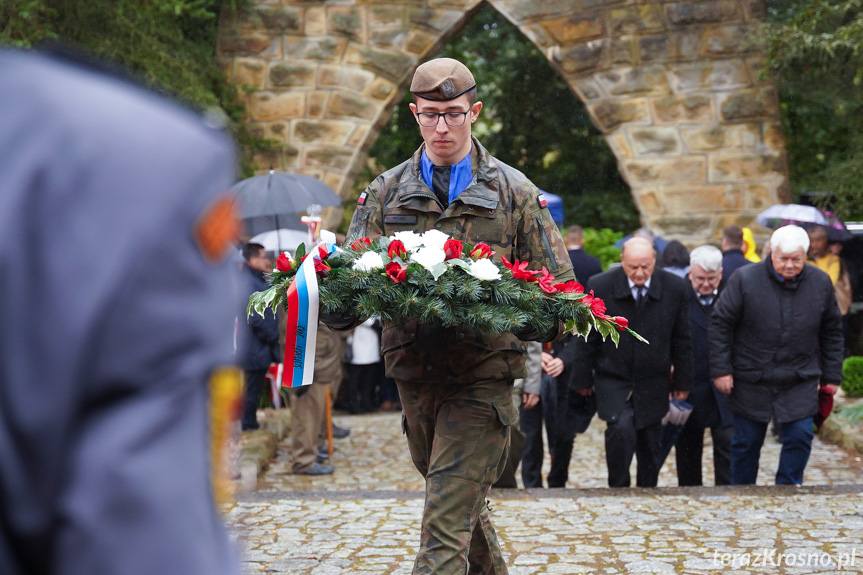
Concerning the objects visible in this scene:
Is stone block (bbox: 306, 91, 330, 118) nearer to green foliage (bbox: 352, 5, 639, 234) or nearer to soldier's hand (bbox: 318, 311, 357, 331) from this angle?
green foliage (bbox: 352, 5, 639, 234)

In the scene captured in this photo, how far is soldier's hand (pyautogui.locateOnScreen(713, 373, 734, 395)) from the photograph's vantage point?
298 inches

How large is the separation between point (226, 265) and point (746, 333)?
22.5 ft

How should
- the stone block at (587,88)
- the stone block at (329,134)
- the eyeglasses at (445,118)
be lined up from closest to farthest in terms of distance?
1. the eyeglasses at (445,118)
2. the stone block at (587,88)
3. the stone block at (329,134)

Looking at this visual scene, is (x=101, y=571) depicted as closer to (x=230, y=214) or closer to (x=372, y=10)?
Answer: (x=230, y=214)

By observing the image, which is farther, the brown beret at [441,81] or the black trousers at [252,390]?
the black trousers at [252,390]

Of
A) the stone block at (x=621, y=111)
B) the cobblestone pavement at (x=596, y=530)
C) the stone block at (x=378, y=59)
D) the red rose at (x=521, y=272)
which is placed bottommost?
the cobblestone pavement at (x=596, y=530)

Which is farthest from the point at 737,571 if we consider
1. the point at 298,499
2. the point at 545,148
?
the point at 545,148

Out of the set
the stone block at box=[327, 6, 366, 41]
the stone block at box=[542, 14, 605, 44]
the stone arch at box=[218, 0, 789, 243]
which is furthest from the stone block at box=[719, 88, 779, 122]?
the stone block at box=[327, 6, 366, 41]

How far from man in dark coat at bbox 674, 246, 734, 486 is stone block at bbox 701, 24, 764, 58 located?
471cm

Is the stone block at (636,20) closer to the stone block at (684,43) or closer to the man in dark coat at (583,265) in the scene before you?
the stone block at (684,43)

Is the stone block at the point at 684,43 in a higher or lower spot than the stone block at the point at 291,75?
higher

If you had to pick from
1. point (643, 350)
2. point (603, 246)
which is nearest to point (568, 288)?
point (643, 350)

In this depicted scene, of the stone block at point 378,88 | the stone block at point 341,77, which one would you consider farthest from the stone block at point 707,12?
the stone block at point 341,77

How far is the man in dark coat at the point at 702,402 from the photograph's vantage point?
811 cm
